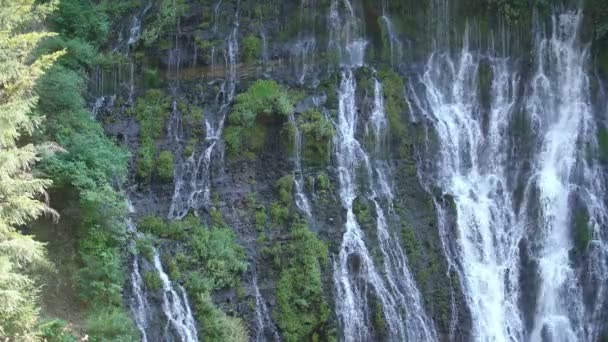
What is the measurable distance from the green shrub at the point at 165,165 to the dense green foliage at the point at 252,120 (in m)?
1.60

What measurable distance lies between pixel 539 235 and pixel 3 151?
13.3 metres

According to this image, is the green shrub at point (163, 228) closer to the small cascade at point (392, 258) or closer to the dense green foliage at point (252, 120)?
the dense green foliage at point (252, 120)

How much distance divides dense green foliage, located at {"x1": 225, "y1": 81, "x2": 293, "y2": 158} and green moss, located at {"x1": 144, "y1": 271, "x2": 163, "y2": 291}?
183 inches

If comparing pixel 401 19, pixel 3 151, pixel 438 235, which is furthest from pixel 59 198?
pixel 401 19

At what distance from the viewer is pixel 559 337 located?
17250 mm

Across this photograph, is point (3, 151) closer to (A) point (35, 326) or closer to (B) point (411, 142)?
(A) point (35, 326)

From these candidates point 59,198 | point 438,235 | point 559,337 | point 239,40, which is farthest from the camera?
point 239,40

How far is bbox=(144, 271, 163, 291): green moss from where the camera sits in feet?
51.4

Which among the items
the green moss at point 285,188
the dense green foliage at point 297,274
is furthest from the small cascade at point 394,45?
the dense green foliage at point 297,274

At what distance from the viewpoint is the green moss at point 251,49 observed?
2106cm

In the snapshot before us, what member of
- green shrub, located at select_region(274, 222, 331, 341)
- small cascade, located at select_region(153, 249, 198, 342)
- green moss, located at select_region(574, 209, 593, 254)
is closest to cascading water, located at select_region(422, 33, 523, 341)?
green moss, located at select_region(574, 209, 593, 254)

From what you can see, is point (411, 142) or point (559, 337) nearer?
point (559, 337)

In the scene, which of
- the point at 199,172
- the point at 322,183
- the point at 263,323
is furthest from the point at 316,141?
the point at 263,323

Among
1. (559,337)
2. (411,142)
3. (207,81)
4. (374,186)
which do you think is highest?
(207,81)
